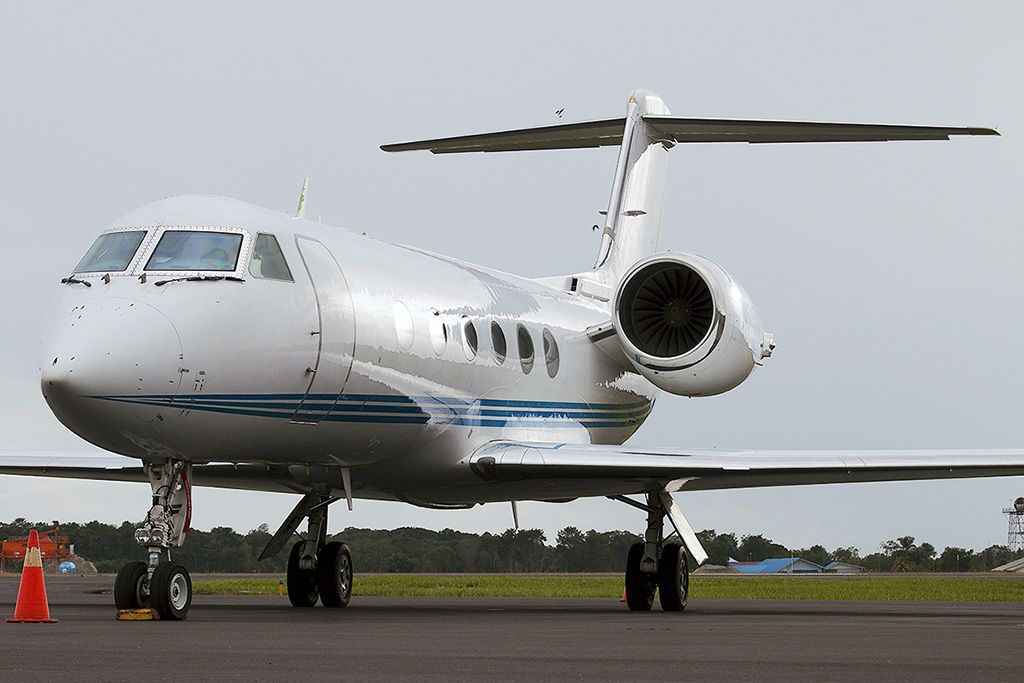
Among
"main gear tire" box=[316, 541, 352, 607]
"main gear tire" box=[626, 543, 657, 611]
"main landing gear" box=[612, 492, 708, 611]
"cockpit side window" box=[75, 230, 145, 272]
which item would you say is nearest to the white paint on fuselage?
"cockpit side window" box=[75, 230, 145, 272]

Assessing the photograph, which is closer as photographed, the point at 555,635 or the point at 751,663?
the point at 751,663

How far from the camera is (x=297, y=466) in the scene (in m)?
16.7

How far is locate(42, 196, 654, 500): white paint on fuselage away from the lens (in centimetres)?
1291

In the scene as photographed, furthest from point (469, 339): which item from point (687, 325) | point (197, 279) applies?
point (197, 279)

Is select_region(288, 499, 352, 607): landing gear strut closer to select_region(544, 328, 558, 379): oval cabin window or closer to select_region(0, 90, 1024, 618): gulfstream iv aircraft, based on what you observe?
select_region(0, 90, 1024, 618): gulfstream iv aircraft

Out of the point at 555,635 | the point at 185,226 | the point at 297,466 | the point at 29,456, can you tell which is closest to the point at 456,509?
the point at 297,466

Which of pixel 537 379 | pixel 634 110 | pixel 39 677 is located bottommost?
pixel 39 677

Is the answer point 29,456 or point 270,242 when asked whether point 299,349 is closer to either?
point 270,242

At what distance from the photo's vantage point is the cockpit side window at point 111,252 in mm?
13789

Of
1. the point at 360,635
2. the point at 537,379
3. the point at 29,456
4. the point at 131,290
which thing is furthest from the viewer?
the point at 537,379

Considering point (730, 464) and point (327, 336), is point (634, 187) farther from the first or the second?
point (327, 336)

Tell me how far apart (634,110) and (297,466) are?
10.1 m

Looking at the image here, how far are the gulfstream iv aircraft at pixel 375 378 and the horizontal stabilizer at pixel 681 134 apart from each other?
6 cm

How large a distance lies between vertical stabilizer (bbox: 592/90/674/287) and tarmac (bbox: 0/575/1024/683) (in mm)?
8768
